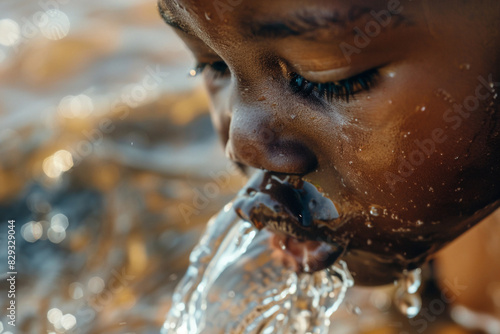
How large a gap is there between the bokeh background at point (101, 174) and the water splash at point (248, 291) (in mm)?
221

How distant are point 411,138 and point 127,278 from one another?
857 millimetres

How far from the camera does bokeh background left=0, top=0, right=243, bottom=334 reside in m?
1.38

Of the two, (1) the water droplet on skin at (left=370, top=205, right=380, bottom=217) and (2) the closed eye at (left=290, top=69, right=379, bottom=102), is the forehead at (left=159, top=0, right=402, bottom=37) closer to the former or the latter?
(2) the closed eye at (left=290, top=69, right=379, bottom=102)

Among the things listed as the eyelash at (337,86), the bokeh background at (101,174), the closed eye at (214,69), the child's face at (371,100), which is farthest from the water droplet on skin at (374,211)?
the bokeh background at (101,174)

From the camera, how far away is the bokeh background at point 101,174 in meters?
1.38

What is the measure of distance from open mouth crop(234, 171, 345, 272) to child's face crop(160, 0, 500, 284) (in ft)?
0.08

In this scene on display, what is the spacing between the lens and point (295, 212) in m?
0.87
